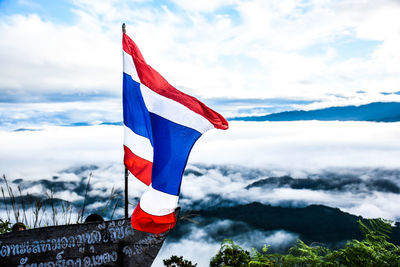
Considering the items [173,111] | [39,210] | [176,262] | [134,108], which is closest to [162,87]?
[173,111]

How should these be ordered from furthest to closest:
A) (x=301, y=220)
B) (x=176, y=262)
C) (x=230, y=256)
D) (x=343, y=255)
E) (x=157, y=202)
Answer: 1. (x=301, y=220)
2. (x=157, y=202)
3. (x=176, y=262)
4. (x=230, y=256)
5. (x=343, y=255)

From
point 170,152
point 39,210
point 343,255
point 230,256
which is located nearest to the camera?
point 343,255

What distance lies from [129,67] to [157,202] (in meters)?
2.28

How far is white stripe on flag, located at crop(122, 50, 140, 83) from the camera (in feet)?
15.7

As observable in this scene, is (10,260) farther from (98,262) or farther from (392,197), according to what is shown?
(392,197)

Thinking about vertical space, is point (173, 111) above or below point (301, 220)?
above

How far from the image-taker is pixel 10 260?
388cm

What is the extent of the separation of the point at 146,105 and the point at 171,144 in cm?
84

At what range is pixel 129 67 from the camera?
4836mm

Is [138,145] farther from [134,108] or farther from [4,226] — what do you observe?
[4,226]

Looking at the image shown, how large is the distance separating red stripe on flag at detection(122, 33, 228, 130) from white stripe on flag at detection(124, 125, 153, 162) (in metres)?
0.86

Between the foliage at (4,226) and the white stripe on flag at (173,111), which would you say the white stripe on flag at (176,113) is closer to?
the white stripe on flag at (173,111)

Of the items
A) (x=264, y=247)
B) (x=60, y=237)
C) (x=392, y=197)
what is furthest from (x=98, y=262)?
(x=392, y=197)

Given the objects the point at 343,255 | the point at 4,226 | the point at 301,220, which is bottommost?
the point at 301,220
